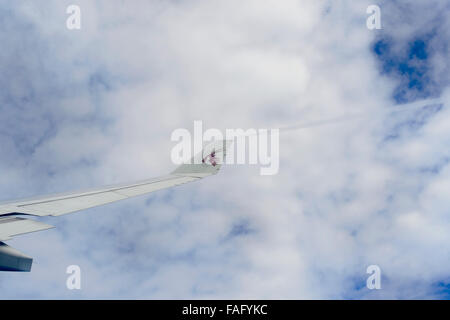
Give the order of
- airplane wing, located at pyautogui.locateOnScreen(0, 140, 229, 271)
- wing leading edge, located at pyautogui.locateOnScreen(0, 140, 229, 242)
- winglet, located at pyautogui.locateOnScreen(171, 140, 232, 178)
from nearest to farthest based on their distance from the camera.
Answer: airplane wing, located at pyautogui.locateOnScreen(0, 140, 229, 271)
wing leading edge, located at pyautogui.locateOnScreen(0, 140, 229, 242)
winglet, located at pyautogui.locateOnScreen(171, 140, 232, 178)

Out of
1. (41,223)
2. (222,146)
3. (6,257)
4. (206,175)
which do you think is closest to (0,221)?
(41,223)

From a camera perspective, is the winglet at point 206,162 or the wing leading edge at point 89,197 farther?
the winglet at point 206,162

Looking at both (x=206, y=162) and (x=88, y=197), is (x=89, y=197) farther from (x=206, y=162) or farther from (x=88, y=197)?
(x=206, y=162)

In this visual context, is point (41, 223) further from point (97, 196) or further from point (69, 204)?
point (97, 196)

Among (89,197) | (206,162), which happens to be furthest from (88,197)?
(206,162)

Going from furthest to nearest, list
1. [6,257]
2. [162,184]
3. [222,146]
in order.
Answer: [222,146]
[162,184]
[6,257]

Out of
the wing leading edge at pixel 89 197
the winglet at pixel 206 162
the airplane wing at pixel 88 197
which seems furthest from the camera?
the winglet at pixel 206 162

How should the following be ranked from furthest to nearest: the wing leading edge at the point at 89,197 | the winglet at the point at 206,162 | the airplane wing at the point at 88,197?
1. the winglet at the point at 206,162
2. the wing leading edge at the point at 89,197
3. the airplane wing at the point at 88,197
